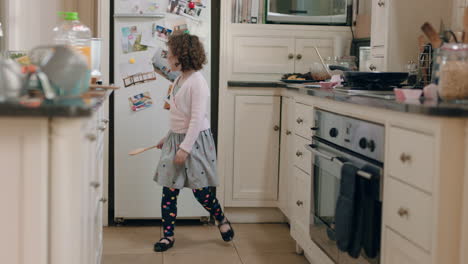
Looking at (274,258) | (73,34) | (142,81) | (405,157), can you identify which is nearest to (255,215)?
(274,258)

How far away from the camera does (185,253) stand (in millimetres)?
3600

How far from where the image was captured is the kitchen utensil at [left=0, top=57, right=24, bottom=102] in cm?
171

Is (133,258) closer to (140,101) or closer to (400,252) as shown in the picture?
(140,101)

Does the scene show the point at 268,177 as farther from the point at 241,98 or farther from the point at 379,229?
the point at 379,229

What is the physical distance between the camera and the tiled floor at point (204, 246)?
3484 millimetres

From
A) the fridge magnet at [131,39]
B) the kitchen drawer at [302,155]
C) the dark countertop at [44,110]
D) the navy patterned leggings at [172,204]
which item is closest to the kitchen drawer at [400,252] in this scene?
the kitchen drawer at [302,155]

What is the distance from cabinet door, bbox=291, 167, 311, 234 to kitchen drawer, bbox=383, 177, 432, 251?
3.22 ft

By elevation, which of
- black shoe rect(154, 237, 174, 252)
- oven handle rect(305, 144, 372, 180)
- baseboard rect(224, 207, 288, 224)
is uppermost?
oven handle rect(305, 144, 372, 180)

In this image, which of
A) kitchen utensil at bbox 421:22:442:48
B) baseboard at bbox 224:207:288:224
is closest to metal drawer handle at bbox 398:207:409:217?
kitchen utensil at bbox 421:22:442:48

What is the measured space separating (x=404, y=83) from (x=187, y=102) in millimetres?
1102

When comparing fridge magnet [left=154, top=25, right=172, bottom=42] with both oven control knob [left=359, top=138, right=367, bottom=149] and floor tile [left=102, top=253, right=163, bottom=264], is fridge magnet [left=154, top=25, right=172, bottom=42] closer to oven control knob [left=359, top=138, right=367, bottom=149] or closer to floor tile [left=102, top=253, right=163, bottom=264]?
floor tile [left=102, top=253, right=163, bottom=264]

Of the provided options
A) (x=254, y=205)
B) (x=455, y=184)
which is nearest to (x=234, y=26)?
(x=254, y=205)

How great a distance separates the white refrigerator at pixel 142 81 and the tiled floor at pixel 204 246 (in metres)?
0.24

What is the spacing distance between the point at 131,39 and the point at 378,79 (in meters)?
1.64
